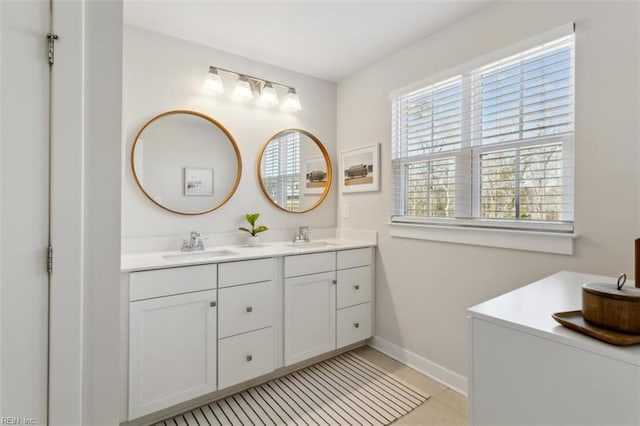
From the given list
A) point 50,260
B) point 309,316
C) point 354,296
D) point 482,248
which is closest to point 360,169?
point 354,296

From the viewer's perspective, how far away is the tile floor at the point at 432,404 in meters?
1.76

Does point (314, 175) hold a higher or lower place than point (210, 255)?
higher

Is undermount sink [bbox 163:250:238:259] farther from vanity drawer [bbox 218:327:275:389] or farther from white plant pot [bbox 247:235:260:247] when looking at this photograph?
vanity drawer [bbox 218:327:275:389]

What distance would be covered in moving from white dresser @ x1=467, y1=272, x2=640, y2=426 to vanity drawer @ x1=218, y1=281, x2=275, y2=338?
139cm

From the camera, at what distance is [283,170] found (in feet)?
9.02

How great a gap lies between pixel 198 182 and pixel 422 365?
7.01 feet

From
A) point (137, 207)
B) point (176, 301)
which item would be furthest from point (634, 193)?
point (137, 207)

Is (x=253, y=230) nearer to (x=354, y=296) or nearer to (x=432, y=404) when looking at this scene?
(x=354, y=296)

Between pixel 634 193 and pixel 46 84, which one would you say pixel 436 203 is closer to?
pixel 634 193

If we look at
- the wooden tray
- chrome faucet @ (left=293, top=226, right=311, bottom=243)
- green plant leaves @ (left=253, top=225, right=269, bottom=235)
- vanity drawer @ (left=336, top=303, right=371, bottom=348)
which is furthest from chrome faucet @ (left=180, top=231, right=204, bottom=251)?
the wooden tray

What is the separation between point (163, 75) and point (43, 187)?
149cm

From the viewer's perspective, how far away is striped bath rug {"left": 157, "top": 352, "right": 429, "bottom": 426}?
1789 mm

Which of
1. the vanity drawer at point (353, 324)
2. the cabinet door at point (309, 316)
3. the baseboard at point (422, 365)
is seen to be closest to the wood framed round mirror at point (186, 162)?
the cabinet door at point (309, 316)

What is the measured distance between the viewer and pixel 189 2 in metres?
1.85
